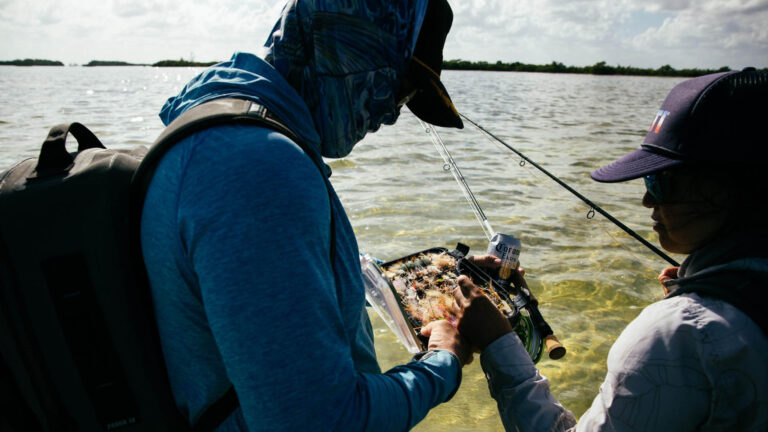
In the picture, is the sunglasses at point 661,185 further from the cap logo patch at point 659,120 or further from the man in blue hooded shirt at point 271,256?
the man in blue hooded shirt at point 271,256

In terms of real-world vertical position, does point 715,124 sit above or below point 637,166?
above

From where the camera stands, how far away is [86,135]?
56.4 inches

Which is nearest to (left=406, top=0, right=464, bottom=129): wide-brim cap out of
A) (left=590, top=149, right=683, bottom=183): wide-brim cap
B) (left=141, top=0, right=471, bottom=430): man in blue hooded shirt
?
(left=141, top=0, right=471, bottom=430): man in blue hooded shirt

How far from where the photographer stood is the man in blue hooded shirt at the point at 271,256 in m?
0.95

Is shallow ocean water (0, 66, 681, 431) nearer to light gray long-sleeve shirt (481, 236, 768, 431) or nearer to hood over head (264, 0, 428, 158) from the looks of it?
light gray long-sleeve shirt (481, 236, 768, 431)

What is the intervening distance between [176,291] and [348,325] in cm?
49

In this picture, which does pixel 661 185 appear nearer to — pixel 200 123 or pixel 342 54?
pixel 342 54

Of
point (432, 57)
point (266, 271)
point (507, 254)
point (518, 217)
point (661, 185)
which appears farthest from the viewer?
point (518, 217)

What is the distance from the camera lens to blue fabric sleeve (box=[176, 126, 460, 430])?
3.08ft

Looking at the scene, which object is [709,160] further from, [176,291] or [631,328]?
[176,291]

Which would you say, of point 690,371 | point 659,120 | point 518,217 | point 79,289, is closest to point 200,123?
point 79,289

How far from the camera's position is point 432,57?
1727 mm

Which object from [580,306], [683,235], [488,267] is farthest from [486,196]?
[683,235]

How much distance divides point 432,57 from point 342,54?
0.47 m
